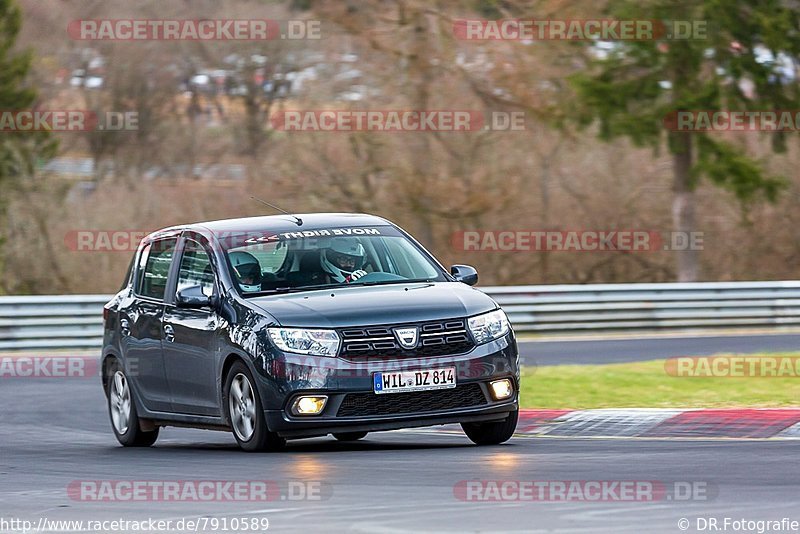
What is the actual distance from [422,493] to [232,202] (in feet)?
93.3

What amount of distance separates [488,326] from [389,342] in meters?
0.77

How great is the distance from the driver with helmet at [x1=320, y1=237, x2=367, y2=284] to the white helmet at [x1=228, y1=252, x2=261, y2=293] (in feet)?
1.56

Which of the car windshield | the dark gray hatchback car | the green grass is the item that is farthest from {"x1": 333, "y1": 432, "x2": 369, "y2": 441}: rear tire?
the green grass

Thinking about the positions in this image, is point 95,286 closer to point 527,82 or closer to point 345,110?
point 345,110

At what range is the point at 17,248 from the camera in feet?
114

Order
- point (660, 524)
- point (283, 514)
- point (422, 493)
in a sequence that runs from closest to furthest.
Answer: point (660, 524) → point (283, 514) → point (422, 493)

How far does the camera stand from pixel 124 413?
12.7 m

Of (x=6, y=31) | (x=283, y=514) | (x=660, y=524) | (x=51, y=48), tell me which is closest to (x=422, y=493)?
(x=283, y=514)

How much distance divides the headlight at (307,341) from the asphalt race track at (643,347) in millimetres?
9367

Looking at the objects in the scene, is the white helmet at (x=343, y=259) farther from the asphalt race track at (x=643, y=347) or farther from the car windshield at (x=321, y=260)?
the asphalt race track at (x=643, y=347)

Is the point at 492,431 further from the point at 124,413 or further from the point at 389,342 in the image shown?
the point at 124,413

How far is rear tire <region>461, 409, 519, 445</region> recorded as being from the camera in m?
10.9

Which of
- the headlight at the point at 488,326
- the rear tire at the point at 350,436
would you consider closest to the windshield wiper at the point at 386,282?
the headlight at the point at 488,326

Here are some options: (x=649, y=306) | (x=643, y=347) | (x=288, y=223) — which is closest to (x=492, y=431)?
(x=288, y=223)
